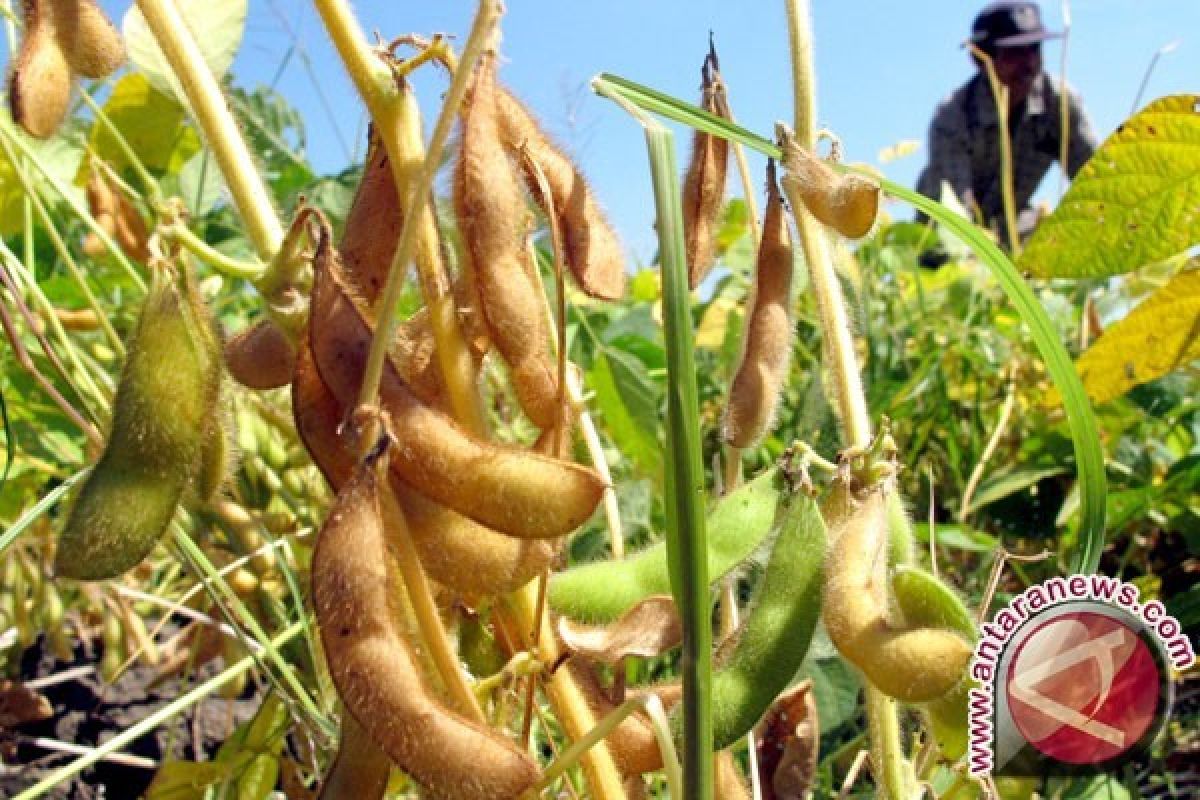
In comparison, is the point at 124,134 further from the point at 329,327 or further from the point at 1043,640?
the point at 1043,640

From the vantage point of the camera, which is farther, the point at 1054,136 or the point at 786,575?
the point at 1054,136

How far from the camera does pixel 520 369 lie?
26.9 inches

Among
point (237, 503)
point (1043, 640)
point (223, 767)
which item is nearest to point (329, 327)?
point (1043, 640)

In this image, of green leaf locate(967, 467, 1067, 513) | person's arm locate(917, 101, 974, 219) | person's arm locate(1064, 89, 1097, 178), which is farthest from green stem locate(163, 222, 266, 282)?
person's arm locate(1064, 89, 1097, 178)

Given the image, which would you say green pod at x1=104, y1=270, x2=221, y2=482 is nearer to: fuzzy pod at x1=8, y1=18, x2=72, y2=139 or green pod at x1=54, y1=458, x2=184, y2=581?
green pod at x1=54, y1=458, x2=184, y2=581

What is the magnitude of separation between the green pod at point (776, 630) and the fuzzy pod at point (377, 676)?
0.15m

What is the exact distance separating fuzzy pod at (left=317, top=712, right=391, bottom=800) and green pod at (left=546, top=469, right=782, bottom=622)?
0.17m

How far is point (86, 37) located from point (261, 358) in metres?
0.22

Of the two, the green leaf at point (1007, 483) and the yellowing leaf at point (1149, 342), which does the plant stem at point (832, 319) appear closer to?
the yellowing leaf at point (1149, 342)

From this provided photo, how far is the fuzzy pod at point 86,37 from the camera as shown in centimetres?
71

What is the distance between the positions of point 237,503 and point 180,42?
913 millimetres

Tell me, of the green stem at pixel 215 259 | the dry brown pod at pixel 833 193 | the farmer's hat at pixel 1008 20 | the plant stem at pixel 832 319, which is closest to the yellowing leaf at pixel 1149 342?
the plant stem at pixel 832 319

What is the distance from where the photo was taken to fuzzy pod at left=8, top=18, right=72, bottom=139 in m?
0.69

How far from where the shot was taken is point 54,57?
2.28 feet
